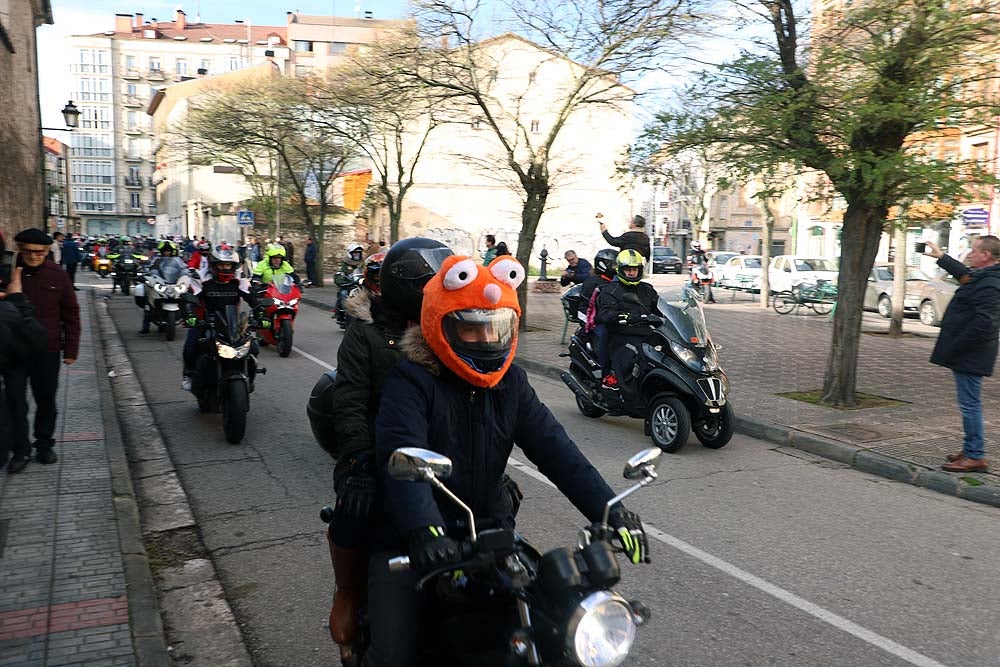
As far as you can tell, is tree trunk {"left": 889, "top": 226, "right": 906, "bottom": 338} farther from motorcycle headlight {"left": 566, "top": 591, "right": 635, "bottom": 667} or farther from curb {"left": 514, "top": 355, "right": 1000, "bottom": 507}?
motorcycle headlight {"left": 566, "top": 591, "right": 635, "bottom": 667}

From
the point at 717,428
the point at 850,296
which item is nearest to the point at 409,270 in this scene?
the point at 717,428

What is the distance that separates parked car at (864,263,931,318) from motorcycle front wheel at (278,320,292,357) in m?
16.4

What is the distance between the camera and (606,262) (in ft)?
32.4

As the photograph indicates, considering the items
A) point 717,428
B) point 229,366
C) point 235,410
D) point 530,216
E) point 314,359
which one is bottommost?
point 314,359

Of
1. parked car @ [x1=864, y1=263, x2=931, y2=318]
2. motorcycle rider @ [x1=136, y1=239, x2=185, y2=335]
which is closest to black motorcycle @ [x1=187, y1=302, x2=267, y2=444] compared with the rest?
motorcycle rider @ [x1=136, y1=239, x2=185, y2=335]

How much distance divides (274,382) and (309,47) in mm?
74590

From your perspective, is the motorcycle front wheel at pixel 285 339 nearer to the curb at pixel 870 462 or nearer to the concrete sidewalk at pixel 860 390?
the concrete sidewalk at pixel 860 390

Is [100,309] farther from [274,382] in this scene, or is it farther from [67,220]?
[67,220]

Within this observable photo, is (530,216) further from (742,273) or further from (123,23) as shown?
(123,23)

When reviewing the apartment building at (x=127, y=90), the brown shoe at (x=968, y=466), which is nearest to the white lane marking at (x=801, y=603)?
the brown shoe at (x=968, y=466)

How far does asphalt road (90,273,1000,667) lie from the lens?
3896 mm

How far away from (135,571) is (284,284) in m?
9.57

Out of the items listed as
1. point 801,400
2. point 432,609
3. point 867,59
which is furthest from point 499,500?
point 801,400

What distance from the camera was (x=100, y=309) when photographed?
69.9ft
